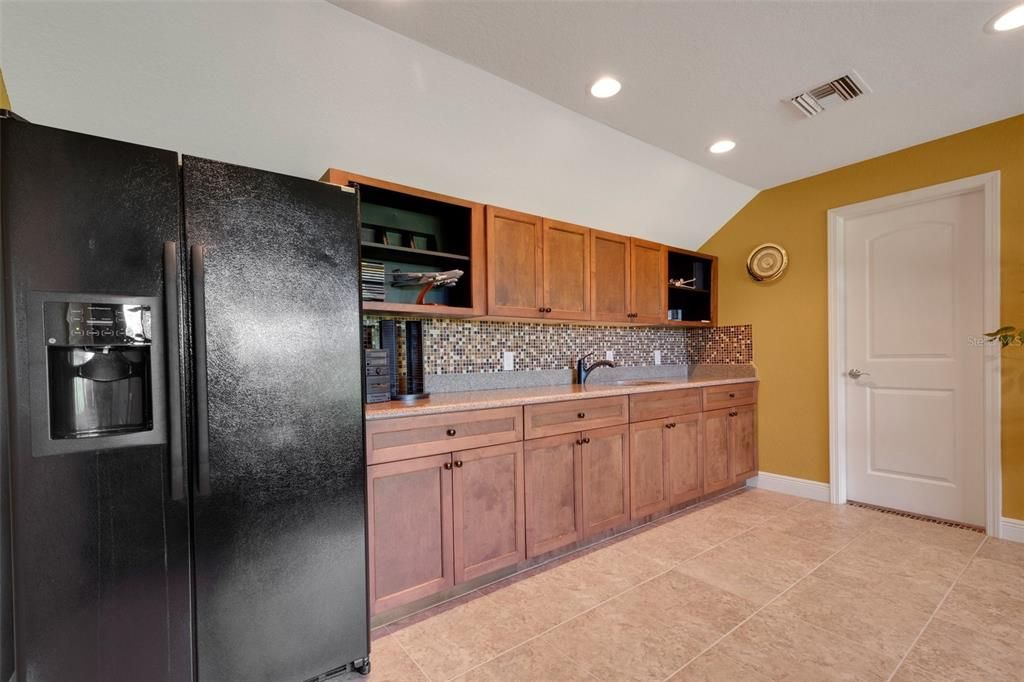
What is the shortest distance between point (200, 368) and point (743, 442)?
3766 mm

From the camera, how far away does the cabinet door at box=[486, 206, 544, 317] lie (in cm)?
264

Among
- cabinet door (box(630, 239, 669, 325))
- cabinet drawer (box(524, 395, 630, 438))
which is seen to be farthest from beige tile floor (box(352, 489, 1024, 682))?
cabinet door (box(630, 239, 669, 325))

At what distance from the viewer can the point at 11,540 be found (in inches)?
47.1

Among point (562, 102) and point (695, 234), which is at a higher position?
point (562, 102)

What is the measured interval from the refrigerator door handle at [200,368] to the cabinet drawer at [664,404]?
2.25m

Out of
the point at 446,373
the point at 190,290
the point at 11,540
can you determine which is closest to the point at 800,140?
the point at 446,373

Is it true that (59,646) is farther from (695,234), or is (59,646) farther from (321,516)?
(695,234)

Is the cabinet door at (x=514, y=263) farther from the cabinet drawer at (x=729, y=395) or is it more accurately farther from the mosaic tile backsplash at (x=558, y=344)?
the cabinet drawer at (x=729, y=395)

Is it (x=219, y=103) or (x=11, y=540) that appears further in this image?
(x=219, y=103)

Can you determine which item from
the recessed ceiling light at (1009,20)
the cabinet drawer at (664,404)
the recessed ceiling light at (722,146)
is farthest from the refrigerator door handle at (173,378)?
the recessed ceiling light at (1009,20)

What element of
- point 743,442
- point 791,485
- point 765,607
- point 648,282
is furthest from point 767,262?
point 765,607

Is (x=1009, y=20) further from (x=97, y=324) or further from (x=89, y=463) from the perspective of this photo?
(x=89, y=463)

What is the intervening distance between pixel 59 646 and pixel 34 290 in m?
0.94

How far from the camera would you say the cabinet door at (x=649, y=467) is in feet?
9.46
